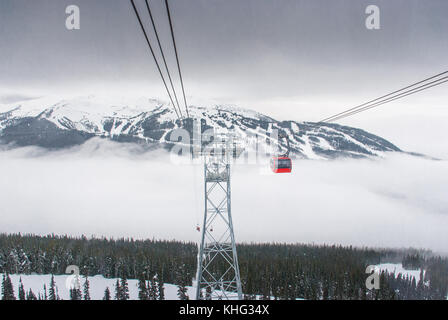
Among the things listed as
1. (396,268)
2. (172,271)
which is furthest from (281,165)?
(396,268)

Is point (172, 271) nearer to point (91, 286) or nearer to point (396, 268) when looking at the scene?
point (91, 286)

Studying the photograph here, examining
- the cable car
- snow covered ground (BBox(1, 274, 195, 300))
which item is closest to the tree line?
snow covered ground (BBox(1, 274, 195, 300))

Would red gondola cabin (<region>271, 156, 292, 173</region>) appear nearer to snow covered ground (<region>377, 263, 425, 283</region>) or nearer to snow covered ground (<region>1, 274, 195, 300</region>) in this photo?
snow covered ground (<region>1, 274, 195, 300</region>)

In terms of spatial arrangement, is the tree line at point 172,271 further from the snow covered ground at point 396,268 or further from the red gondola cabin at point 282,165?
the red gondola cabin at point 282,165

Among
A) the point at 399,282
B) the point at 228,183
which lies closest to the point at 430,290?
the point at 399,282

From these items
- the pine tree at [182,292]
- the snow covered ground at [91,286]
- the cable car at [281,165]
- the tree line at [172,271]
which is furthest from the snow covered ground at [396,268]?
the cable car at [281,165]

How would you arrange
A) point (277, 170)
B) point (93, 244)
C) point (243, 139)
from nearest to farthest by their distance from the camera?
point (277, 170) → point (243, 139) → point (93, 244)
